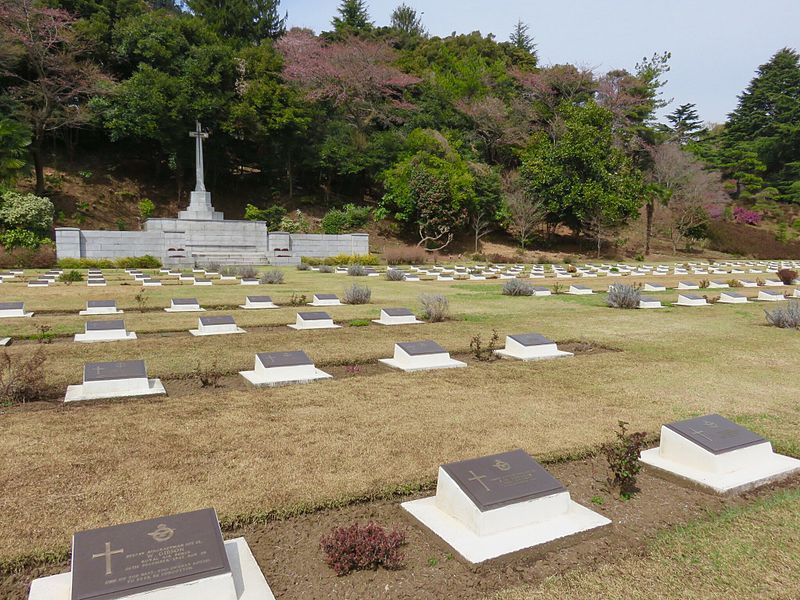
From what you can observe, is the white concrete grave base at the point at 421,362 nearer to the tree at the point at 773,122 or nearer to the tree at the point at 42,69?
the tree at the point at 42,69

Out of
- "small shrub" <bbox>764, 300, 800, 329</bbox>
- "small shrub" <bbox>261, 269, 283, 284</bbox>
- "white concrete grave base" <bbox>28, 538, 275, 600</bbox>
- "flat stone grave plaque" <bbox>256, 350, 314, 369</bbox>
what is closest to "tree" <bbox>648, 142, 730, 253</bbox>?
"small shrub" <bbox>764, 300, 800, 329</bbox>

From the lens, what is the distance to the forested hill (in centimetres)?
3020

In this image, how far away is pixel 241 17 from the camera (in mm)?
38562

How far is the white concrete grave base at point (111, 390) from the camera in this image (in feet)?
17.5

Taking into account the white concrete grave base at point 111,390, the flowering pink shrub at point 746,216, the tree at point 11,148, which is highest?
the tree at point 11,148

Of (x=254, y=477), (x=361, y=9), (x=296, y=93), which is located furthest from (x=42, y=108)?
(x=254, y=477)

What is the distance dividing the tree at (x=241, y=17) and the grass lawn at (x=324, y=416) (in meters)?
34.2

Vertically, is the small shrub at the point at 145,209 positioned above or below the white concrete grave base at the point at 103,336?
above

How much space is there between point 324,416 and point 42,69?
3275cm

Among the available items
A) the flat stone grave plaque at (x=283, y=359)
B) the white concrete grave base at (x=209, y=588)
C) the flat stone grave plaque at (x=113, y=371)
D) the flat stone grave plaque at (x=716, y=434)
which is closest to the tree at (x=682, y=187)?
the flat stone grave plaque at (x=283, y=359)

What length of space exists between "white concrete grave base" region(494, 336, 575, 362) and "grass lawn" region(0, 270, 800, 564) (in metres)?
0.29

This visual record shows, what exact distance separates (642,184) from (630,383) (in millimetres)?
34372

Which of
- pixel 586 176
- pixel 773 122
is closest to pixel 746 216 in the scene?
pixel 773 122

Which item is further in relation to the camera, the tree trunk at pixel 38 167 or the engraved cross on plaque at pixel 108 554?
the tree trunk at pixel 38 167
